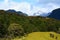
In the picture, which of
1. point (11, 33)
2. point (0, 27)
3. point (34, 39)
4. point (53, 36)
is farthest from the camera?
point (0, 27)

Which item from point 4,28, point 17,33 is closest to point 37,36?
point 17,33

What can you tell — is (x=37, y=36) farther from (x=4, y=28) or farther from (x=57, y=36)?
(x=4, y=28)

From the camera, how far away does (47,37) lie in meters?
42.0

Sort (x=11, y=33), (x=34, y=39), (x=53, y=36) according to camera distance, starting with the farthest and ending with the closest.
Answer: (x=11, y=33) < (x=53, y=36) < (x=34, y=39)

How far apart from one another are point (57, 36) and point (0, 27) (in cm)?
1539

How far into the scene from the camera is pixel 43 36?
4216 cm

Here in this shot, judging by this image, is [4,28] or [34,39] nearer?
[34,39]

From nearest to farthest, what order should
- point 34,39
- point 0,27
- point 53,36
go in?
1. point 34,39
2. point 53,36
3. point 0,27

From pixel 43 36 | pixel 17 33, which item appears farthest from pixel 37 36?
pixel 17 33

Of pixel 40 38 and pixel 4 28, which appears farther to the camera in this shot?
pixel 4 28

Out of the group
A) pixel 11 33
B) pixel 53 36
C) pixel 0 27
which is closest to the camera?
pixel 53 36

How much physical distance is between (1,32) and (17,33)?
4.13 meters

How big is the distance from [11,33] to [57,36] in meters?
11.1

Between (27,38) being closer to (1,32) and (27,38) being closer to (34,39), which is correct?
(34,39)
